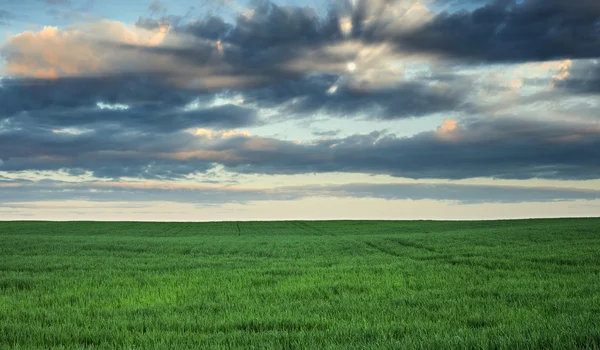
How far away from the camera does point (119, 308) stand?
12969 mm

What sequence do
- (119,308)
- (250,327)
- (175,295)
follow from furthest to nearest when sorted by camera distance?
(175,295) < (119,308) < (250,327)

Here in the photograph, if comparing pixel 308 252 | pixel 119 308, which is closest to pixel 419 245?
pixel 308 252

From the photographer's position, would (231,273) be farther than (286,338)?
Yes

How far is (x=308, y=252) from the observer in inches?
1248

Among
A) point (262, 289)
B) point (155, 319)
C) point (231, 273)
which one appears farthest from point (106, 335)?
point (231, 273)

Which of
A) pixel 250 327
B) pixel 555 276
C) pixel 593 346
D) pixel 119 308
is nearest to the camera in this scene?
pixel 593 346

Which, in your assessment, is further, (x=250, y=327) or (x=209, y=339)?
(x=250, y=327)

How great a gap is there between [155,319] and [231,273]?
8872 mm

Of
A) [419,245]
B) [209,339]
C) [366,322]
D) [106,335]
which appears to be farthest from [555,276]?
[419,245]

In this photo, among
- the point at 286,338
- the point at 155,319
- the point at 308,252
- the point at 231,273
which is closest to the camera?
the point at 286,338

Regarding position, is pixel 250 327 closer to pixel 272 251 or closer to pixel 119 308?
pixel 119 308

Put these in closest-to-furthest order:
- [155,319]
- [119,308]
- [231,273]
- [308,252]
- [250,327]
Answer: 1. [250,327]
2. [155,319]
3. [119,308]
4. [231,273]
5. [308,252]

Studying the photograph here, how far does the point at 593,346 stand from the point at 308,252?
2492cm

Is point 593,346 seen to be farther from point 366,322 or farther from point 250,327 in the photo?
point 250,327
